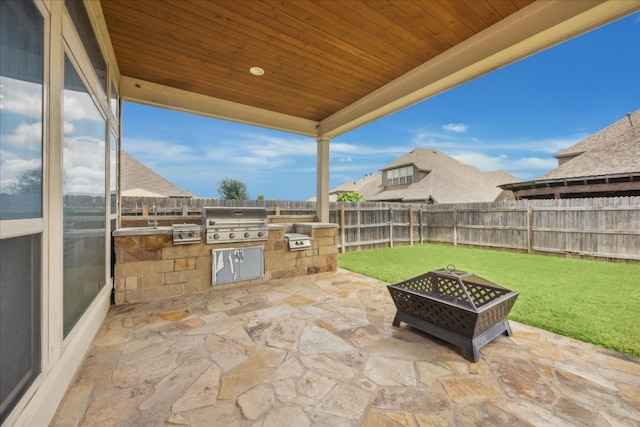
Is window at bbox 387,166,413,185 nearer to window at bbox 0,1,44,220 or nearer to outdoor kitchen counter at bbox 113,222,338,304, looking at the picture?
outdoor kitchen counter at bbox 113,222,338,304

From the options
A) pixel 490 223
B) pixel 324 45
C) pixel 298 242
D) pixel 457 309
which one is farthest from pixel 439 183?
pixel 457 309

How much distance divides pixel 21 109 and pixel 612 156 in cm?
1259

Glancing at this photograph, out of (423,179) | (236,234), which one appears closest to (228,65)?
(236,234)

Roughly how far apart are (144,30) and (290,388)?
3.61 m

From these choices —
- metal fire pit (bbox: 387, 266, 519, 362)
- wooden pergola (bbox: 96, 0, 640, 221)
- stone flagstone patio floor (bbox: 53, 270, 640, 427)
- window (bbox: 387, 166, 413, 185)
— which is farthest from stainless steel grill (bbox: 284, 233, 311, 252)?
window (bbox: 387, 166, 413, 185)

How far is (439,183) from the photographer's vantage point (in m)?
15.5

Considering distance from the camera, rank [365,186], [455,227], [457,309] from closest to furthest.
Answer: [457,309] → [455,227] → [365,186]

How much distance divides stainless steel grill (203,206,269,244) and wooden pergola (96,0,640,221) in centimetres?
191

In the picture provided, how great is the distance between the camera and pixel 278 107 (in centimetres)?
470

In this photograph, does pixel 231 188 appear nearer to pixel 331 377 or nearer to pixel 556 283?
pixel 556 283

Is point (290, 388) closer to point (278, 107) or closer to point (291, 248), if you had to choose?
point (291, 248)

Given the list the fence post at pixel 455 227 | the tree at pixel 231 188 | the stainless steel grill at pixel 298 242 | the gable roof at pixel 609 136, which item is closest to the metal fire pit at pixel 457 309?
the stainless steel grill at pixel 298 242

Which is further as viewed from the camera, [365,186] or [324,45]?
[365,186]

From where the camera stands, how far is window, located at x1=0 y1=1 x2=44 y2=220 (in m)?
0.97
